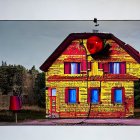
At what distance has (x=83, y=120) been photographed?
153 inches

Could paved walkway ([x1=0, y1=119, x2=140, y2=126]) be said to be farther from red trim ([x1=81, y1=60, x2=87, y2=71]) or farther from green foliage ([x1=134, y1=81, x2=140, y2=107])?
red trim ([x1=81, y1=60, x2=87, y2=71])

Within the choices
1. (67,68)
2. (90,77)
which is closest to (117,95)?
(90,77)

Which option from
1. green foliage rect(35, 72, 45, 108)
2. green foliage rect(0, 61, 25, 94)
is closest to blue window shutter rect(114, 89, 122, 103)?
green foliage rect(35, 72, 45, 108)

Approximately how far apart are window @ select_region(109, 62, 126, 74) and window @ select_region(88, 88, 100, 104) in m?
0.24

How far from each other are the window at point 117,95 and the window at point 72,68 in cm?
40

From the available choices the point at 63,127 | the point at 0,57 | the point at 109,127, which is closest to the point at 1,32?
the point at 0,57

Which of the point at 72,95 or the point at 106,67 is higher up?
the point at 106,67

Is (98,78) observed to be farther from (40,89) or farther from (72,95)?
(40,89)

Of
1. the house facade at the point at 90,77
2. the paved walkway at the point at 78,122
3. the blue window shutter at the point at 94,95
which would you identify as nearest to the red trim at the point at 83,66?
the house facade at the point at 90,77

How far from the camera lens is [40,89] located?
389 cm

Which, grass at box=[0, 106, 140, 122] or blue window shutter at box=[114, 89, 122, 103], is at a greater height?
blue window shutter at box=[114, 89, 122, 103]

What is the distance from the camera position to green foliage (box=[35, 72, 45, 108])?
153 inches

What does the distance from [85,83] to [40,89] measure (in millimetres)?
437

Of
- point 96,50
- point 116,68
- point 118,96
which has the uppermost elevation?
point 96,50
